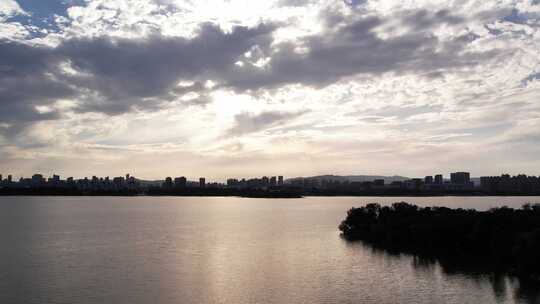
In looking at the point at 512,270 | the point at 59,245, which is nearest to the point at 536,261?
the point at 512,270

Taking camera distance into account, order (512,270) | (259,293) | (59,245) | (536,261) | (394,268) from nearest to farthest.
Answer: (259,293) → (536,261) → (512,270) → (394,268) → (59,245)

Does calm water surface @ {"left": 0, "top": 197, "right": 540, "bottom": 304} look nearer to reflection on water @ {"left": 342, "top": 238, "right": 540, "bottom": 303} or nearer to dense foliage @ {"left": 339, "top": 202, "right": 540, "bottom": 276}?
reflection on water @ {"left": 342, "top": 238, "right": 540, "bottom": 303}

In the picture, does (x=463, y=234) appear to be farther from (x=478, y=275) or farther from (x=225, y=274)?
(x=225, y=274)

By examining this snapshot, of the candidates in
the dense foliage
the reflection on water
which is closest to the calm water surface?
the reflection on water

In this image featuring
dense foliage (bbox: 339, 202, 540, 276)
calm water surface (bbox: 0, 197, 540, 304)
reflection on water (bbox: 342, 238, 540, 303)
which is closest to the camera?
calm water surface (bbox: 0, 197, 540, 304)

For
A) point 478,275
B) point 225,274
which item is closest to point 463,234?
point 478,275

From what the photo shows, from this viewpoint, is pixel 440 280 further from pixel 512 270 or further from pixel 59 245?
pixel 59 245

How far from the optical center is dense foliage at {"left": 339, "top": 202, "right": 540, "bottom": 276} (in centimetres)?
3084

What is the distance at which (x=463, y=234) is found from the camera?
1558 inches

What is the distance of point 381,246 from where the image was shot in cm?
4531

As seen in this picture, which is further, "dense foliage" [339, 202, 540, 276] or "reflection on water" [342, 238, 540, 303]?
"dense foliage" [339, 202, 540, 276]

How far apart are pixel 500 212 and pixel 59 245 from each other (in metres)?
36.4

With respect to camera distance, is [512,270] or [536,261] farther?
[512,270]

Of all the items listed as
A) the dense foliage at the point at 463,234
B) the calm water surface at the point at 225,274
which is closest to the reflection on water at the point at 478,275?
the calm water surface at the point at 225,274
